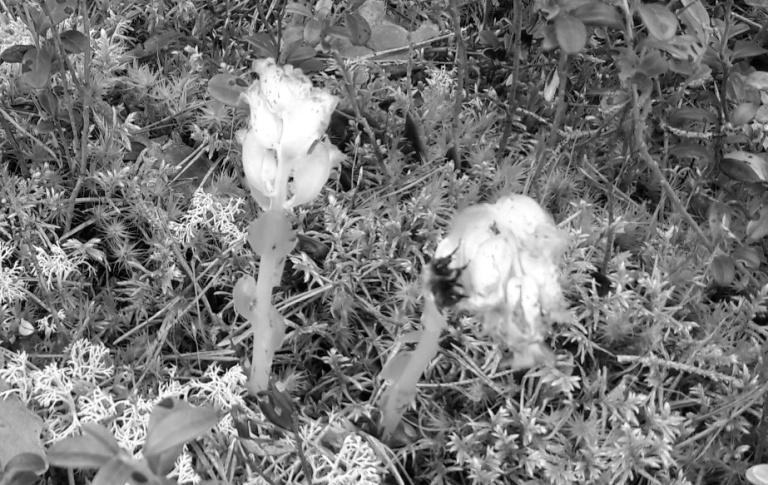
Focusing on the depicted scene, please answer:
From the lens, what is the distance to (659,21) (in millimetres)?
2012

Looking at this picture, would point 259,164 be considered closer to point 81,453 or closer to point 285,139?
point 285,139

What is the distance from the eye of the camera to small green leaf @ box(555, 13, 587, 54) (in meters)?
1.93

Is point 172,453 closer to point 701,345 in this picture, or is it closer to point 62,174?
point 62,174

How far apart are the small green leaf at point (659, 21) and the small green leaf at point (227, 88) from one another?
40.6 inches

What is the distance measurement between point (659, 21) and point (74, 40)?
4.84ft

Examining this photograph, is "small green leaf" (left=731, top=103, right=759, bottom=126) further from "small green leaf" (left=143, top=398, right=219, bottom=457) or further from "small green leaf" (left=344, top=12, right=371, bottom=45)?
"small green leaf" (left=143, top=398, right=219, bottom=457)

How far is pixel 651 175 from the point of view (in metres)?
2.47

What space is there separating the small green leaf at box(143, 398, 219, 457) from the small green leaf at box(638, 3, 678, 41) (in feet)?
4.48

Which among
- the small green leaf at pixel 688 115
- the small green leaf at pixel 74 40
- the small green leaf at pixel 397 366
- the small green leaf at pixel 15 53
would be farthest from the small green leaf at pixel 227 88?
the small green leaf at pixel 688 115

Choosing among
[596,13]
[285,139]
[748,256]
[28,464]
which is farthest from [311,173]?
[748,256]

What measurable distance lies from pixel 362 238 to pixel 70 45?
91 centimetres

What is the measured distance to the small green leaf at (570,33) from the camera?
6.33 ft

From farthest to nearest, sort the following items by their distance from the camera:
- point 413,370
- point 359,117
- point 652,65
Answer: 1. point 359,117
2. point 652,65
3. point 413,370

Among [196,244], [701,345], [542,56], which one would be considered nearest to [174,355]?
[196,244]
